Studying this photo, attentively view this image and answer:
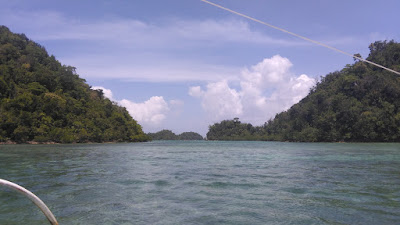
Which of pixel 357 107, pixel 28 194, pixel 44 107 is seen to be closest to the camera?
pixel 28 194

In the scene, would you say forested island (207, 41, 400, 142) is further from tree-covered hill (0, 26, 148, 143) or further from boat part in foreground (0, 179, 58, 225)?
boat part in foreground (0, 179, 58, 225)

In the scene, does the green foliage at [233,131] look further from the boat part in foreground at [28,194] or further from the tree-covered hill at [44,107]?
the boat part in foreground at [28,194]

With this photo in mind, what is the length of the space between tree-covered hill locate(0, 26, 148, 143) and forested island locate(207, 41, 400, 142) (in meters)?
65.0

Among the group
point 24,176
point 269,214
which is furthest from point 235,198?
point 24,176

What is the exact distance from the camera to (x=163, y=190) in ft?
36.8

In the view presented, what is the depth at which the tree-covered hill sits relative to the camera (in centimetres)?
6300

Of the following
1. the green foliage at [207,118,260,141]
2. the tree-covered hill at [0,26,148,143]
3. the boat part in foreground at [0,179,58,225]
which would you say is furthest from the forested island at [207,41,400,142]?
the boat part in foreground at [0,179,58,225]

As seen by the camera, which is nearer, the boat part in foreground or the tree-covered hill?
the boat part in foreground

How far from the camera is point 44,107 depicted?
70500 millimetres

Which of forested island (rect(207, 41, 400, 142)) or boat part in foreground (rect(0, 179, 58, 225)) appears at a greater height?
forested island (rect(207, 41, 400, 142))

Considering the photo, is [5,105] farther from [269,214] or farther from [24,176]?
[269,214]

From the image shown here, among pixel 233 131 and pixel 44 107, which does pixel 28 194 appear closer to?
pixel 44 107

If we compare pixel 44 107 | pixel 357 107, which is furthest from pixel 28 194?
pixel 357 107

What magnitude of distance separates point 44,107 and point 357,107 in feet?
284
